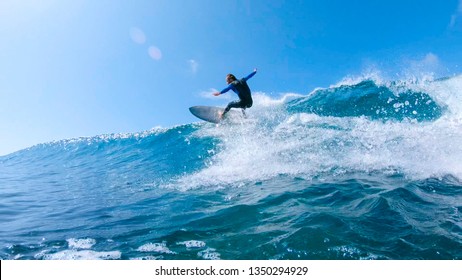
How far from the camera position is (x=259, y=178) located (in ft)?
27.9

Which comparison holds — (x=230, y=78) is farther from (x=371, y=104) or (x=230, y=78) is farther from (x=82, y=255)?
(x=371, y=104)

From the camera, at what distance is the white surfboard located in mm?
15539

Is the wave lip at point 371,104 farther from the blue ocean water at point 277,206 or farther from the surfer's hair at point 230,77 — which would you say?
the surfer's hair at point 230,77

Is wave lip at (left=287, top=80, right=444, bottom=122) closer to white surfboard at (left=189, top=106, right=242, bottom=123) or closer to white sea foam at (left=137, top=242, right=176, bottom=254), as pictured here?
white surfboard at (left=189, top=106, right=242, bottom=123)

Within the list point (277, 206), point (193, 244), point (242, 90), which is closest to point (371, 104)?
point (242, 90)

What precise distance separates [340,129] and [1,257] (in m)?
12.9

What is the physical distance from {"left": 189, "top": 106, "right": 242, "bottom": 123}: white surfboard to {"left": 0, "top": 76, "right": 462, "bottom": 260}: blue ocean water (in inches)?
86.9

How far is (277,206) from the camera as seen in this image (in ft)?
19.2

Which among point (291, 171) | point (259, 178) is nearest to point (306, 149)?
point (291, 171)

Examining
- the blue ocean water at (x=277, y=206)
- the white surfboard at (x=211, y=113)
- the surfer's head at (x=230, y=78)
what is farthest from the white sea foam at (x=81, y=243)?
the white surfboard at (x=211, y=113)

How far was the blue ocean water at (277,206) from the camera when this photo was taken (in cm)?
404

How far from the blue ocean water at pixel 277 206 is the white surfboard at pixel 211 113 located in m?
2.21
